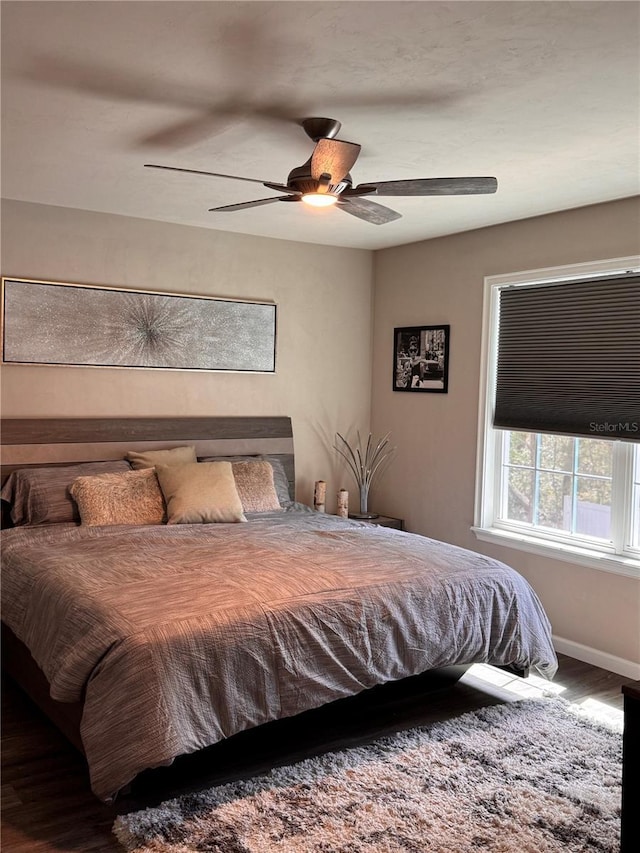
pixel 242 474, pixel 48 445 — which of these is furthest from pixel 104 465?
pixel 242 474

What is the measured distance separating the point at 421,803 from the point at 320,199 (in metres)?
2.34

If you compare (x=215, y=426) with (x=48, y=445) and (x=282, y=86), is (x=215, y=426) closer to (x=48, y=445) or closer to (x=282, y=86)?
(x=48, y=445)

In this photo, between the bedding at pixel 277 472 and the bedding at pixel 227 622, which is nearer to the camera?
the bedding at pixel 227 622

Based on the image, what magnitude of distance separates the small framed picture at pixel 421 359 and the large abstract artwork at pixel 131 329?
3.09 feet

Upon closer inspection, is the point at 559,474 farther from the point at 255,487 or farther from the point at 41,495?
the point at 41,495

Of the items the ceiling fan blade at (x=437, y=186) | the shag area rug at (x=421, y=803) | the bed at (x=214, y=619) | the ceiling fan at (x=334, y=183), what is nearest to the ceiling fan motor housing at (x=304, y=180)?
the ceiling fan at (x=334, y=183)

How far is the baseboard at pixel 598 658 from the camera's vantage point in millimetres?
4004

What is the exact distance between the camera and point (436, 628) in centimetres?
330

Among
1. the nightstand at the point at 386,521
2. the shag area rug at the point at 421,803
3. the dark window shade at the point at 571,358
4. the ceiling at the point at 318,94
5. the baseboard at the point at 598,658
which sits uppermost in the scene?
the ceiling at the point at 318,94

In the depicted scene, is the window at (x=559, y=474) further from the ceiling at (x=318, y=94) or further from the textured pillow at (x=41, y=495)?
the textured pillow at (x=41, y=495)

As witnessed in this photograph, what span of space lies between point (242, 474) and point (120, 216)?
5.76ft

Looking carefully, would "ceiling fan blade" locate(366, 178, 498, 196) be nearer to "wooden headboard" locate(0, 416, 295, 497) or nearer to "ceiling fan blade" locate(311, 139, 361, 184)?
"ceiling fan blade" locate(311, 139, 361, 184)

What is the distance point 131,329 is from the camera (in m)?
4.75

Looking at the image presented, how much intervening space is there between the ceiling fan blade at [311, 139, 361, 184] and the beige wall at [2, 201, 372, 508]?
2.13m
